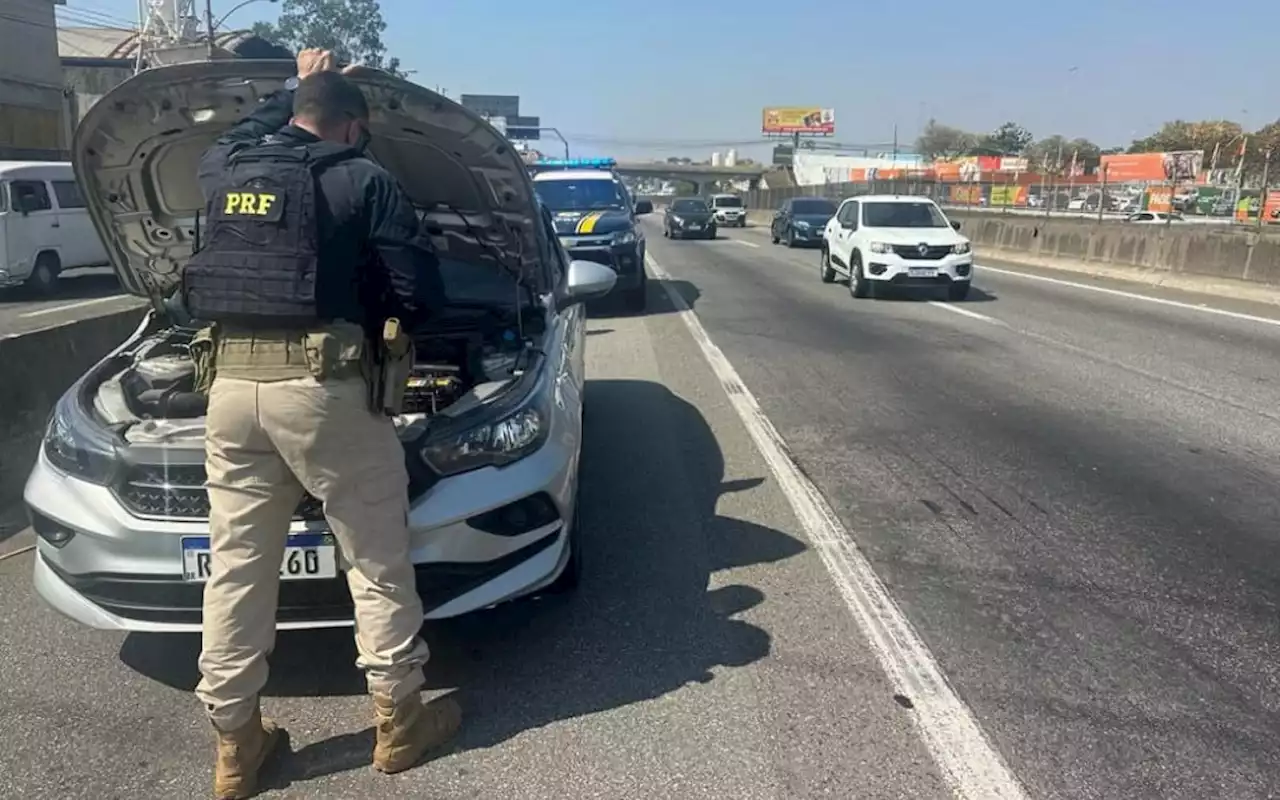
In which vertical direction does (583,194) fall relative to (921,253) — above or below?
above

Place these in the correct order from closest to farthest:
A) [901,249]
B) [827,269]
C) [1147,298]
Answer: [901,249] < [1147,298] < [827,269]

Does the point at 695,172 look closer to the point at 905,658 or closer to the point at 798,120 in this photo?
the point at 798,120

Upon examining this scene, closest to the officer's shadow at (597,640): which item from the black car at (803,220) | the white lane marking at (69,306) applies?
the white lane marking at (69,306)

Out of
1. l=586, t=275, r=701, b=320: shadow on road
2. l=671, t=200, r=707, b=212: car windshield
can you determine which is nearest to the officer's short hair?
l=586, t=275, r=701, b=320: shadow on road

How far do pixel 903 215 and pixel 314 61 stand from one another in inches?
581

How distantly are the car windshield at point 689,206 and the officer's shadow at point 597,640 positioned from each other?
33.8 meters

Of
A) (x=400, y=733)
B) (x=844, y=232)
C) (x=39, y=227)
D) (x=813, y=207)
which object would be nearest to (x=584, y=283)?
(x=400, y=733)

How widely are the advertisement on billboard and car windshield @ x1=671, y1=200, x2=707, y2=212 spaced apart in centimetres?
1357

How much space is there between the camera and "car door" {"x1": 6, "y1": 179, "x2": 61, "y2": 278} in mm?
16688

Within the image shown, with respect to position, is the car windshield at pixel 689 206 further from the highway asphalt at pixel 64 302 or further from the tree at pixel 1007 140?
the tree at pixel 1007 140

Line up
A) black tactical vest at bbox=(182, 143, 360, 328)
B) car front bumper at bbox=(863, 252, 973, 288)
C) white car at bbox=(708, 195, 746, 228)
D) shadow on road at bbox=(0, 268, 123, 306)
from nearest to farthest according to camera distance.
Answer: black tactical vest at bbox=(182, 143, 360, 328), car front bumper at bbox=(863, 252, 973, 288), shadow on road at bbox=(0, 268, 123, 306), white car at bbox=(708, 195, 746, 228)

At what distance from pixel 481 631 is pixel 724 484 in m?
2.34

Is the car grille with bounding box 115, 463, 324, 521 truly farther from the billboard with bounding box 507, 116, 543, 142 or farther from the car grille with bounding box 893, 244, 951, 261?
the billboard with bounding box 507, 116, 543, 142

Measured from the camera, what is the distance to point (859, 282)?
53.9 ft
